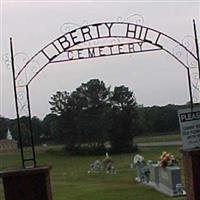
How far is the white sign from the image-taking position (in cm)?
1034

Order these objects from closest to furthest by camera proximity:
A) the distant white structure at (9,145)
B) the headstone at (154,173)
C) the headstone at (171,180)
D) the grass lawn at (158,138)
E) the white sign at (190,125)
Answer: the white sign at (190,125)
the headstone at (171,180)
the distant white structure at (9,145)
the headstone at (154,173)
the grass lawn at (158,138)

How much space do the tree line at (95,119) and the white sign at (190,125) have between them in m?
52.6

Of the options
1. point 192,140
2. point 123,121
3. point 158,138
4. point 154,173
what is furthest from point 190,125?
point 158,138

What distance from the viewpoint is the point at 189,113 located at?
33.9 feet

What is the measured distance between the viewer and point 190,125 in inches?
408

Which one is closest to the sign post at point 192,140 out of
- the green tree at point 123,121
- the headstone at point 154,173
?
the headstone at point 154,173

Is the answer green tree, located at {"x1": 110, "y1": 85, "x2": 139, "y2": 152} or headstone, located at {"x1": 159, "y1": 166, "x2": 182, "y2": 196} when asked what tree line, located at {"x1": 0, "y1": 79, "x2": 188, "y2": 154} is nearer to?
green tree, located at {"x1": 110, "y1": 85, "x2": 139, "y2": 152}

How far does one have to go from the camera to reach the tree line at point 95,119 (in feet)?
221

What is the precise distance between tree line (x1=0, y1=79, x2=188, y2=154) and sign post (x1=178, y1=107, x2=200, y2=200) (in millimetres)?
52512

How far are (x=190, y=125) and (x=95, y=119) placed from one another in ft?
207

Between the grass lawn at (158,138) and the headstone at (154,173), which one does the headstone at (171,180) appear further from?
the grass lawn at (158,138)

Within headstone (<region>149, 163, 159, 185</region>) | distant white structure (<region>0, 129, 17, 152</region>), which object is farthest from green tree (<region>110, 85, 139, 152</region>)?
headstone (<region>149, 163, 159, 185</region>)

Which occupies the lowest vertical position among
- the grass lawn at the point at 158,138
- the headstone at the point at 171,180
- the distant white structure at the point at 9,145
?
the headstone at the point at 171,180

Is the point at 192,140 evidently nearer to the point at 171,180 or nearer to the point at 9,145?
the point at 171,180
